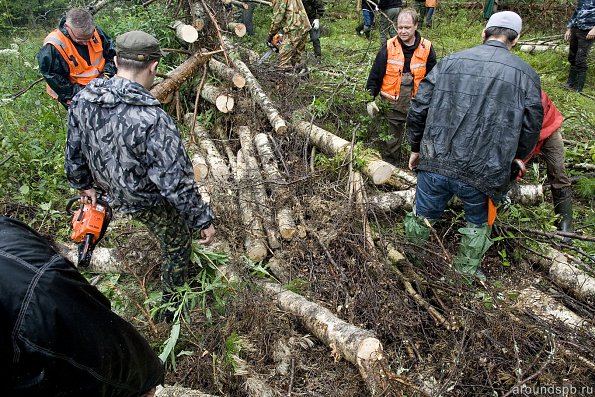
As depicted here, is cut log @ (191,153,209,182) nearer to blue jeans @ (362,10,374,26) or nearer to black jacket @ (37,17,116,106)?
black jacket @ (37,17,116,106)

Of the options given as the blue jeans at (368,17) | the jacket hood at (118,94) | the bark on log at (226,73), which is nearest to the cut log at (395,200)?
the jacket hood at (118,94)

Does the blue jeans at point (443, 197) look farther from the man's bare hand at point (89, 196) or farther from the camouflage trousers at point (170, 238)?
the man's bare hand at point (89, 196)

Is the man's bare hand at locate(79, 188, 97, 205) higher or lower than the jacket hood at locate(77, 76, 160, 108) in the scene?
lower

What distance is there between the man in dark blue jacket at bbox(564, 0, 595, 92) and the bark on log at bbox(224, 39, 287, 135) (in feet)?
17.4

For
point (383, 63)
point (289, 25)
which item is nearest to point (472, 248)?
point (383, 63)

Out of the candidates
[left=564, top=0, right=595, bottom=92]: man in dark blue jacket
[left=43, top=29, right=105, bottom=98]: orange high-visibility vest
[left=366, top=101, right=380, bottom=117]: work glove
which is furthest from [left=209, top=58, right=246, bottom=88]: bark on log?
[left=564, top=0, right=595, bottom=92]: man in dark blue jacket

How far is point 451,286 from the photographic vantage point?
340 cm

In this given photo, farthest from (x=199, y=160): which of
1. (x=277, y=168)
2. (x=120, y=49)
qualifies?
(x=120, y=49)

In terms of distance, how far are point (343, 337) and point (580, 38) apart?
278 inches

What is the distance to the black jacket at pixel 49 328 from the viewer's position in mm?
1135

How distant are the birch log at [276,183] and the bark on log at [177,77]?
1657 millimetres

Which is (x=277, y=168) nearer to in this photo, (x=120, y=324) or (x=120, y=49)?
(x=120, y=49)

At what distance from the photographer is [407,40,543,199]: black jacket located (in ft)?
10.2

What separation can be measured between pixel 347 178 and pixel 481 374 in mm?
2270
